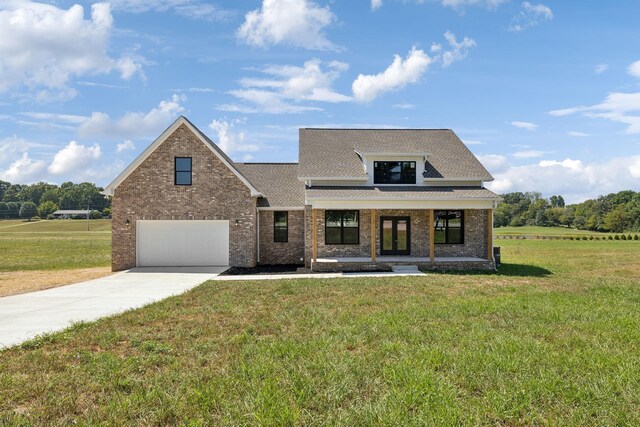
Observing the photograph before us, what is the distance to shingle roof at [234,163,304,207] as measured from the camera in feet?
68.5

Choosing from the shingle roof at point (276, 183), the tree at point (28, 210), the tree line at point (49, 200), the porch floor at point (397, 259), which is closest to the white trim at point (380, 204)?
the porch floor at point (397, 259)

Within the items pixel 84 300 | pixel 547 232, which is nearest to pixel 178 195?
pixel 84 300

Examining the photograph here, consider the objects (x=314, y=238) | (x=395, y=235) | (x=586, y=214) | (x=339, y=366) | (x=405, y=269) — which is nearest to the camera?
(x=339, y=366)

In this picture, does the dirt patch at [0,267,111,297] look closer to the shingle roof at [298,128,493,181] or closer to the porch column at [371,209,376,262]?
the shingle roof at [298,128,493,181]

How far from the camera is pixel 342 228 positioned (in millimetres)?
19688

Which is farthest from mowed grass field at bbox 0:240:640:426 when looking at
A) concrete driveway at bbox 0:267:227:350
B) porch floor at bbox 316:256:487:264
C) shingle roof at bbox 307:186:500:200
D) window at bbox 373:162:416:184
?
window at bbox 373:162:416:184

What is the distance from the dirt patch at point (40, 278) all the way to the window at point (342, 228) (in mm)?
10004

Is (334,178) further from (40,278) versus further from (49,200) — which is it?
(49,200)

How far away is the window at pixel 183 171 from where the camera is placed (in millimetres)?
19438

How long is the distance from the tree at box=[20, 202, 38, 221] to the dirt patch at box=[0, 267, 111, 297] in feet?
427

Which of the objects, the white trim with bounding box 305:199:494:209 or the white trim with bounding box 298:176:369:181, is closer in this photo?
the white trim with bounding box 305:199:494:209

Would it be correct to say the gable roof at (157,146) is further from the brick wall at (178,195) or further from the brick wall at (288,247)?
the brick wall at (288,247)

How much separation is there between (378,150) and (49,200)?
146936 mm

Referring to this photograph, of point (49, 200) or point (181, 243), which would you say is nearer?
point (181, 243)
